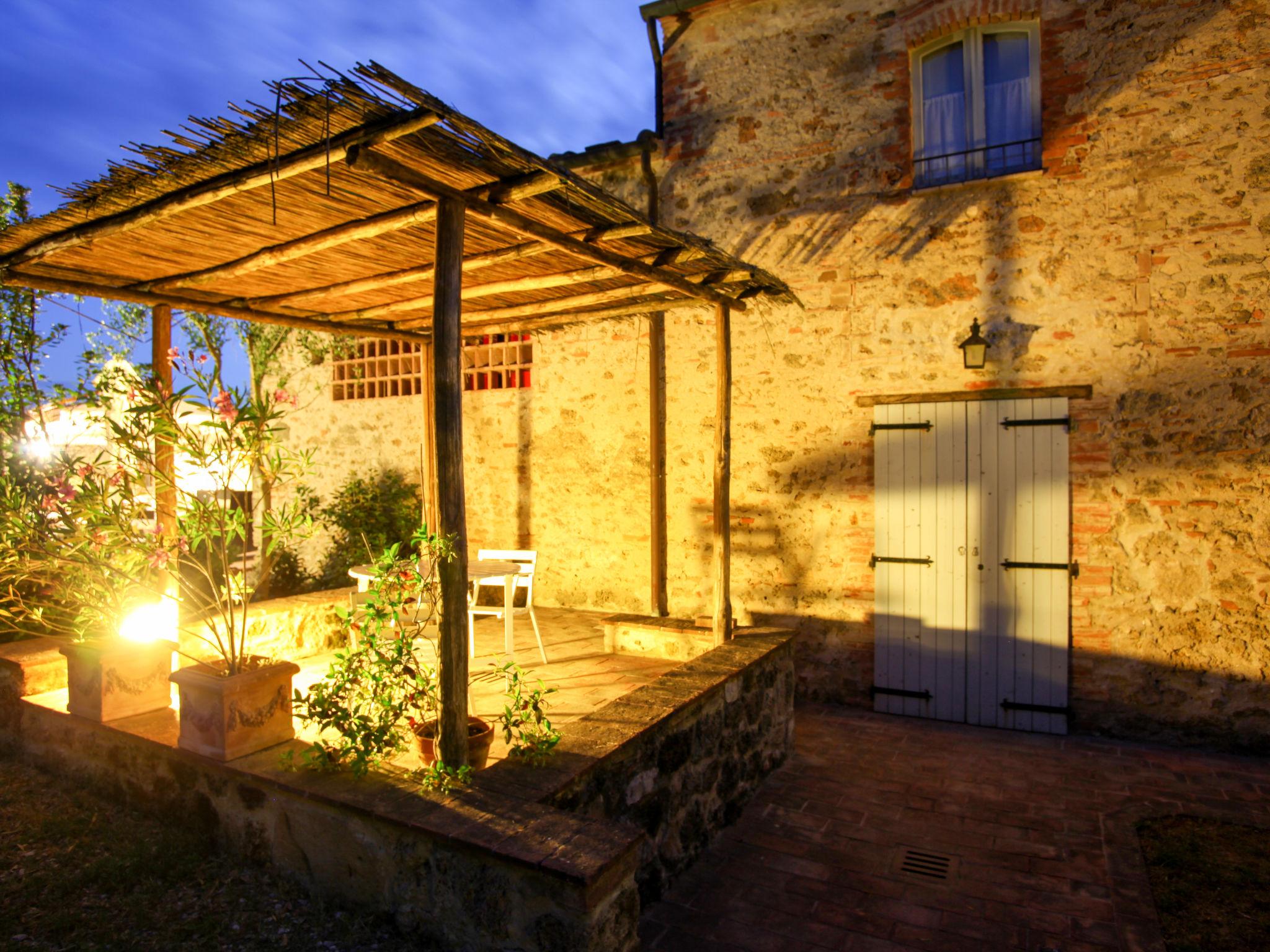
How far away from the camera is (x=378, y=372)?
8.02m

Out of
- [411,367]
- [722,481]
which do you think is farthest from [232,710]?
[411,367]

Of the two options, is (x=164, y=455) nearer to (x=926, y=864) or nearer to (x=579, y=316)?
(x=579, y=316)

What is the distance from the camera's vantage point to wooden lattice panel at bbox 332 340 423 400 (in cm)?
782

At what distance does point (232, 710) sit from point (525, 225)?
216cm

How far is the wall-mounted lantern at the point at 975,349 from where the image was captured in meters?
5.11

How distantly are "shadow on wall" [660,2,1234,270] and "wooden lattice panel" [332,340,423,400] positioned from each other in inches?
123

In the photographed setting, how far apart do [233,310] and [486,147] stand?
113 inches

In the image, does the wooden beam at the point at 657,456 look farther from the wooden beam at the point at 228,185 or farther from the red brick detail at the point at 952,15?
the wooden beam at the point at 228,185

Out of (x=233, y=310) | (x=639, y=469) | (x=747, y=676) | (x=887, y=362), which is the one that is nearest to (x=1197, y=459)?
(x=887, y=362)

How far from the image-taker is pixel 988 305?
5.19 meters

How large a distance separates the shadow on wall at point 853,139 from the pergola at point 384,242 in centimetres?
123

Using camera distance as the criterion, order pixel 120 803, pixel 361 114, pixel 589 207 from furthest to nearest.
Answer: pixel 120 803 → pixel 589 207 → pixel 361 114

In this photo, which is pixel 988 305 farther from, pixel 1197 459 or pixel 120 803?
pixel 120 803

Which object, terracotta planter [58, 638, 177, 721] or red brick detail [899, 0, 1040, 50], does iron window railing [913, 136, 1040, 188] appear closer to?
red brick detail [899, 0, 1040, 50]
